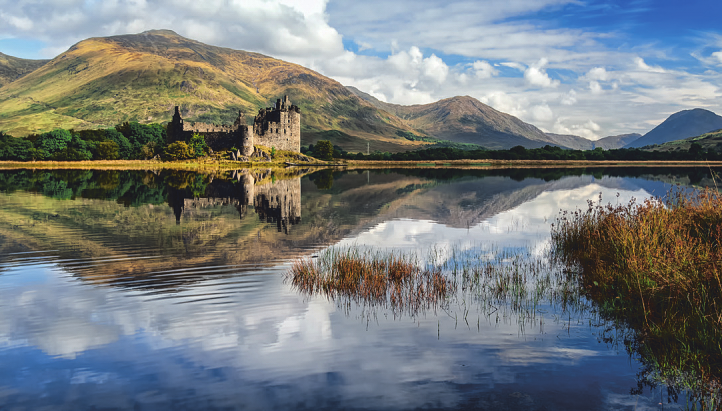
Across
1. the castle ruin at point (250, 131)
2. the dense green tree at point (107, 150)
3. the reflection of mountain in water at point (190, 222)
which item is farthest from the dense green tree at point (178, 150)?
the reflection of mountain in water at point (190, 222)

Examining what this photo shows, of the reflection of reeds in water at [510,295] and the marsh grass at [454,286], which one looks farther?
the marsh grass at [454,286]

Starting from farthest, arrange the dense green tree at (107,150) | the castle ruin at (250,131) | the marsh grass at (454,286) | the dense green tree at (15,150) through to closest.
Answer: the castle ruin at (250,131) < the dense green tree at (107,150) < the dense green tree at (15,150) < the marsh grass at (454,286)

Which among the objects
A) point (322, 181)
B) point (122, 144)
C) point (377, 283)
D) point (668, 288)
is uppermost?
point (122, 144)

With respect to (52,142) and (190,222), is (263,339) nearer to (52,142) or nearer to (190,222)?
(190,222)

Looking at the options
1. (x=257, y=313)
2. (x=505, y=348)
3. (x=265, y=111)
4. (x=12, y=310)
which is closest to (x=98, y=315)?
(x=12, y=310)

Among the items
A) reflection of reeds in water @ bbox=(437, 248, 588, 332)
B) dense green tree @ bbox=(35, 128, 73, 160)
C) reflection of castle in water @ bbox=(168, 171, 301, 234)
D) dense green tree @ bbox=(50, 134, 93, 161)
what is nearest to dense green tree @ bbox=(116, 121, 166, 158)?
dense green tree @ bbox=(50, 134, 93, 161)

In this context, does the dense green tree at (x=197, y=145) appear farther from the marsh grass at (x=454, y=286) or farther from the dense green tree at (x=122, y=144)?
the marsh grass at (x=454, y=286)

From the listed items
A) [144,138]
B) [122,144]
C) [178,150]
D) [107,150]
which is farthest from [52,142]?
[178,150]

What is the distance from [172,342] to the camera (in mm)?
9031

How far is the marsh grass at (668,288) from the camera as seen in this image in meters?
7.89

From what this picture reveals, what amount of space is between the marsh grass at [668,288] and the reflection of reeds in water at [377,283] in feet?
13.7

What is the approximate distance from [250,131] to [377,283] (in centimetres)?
10066

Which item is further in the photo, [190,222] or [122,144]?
[122,144]

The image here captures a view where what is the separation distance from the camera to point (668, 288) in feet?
33.4
